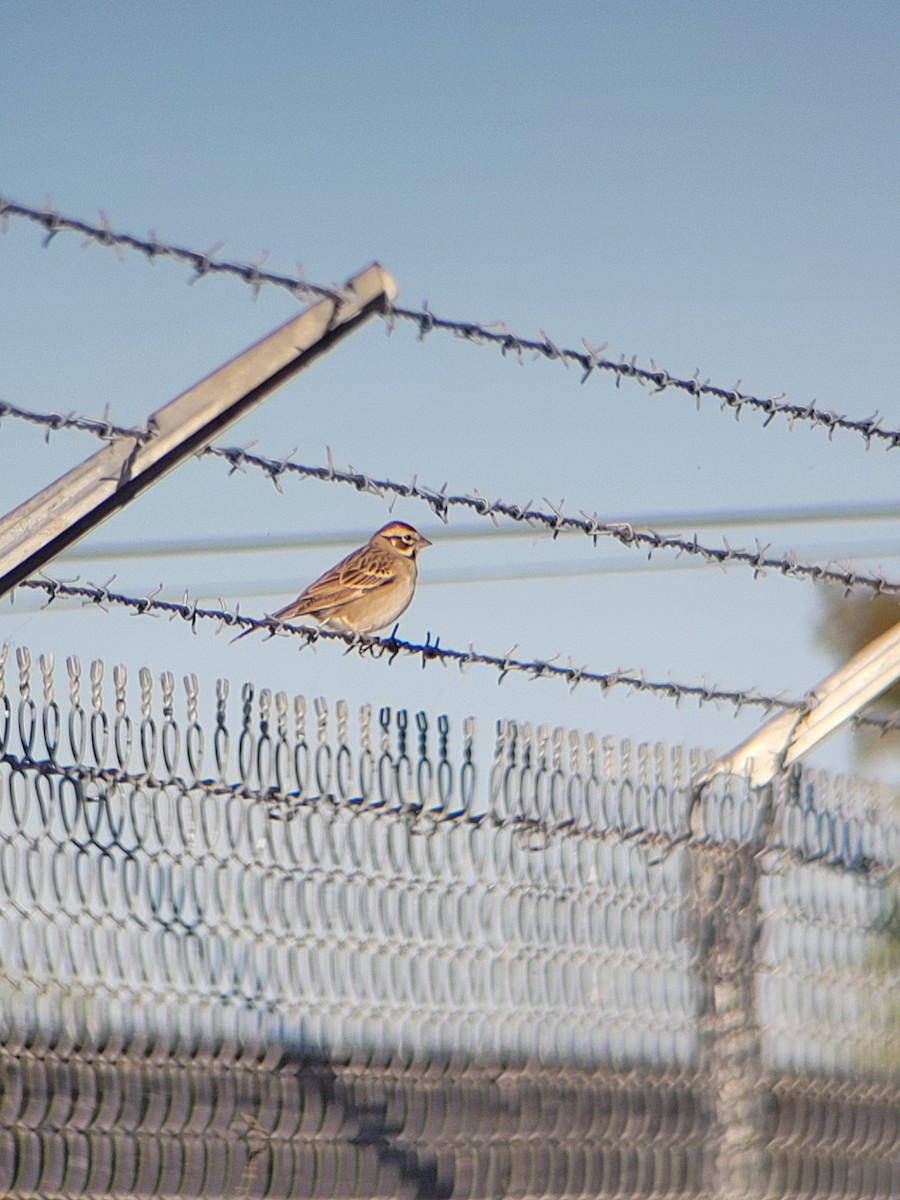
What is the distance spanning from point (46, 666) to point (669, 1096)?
2.28 metres

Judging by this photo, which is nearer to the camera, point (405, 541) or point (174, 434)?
point (174, 434)

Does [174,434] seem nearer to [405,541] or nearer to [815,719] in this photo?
[815,719]

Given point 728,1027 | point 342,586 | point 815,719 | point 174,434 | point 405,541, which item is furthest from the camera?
point 405,541

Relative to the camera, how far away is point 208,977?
12.0ft

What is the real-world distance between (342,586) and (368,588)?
6.4 inches

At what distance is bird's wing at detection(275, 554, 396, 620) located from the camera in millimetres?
8250

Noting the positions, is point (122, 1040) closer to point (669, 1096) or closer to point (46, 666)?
point (46, 666)

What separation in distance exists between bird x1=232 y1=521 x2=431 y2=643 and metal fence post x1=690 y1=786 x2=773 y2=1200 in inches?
125

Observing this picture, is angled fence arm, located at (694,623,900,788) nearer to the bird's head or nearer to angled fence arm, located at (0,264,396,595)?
angled fence arm, located at (0,264,396,595)

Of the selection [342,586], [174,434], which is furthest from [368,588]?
[174,434]

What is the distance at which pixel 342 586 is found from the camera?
8445 mm

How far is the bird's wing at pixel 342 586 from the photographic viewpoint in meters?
8.25

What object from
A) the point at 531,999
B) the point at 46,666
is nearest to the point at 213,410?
the point at 46,666

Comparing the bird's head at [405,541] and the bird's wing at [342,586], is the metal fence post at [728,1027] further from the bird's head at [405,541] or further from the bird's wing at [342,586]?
the bird's head at [405,541]
